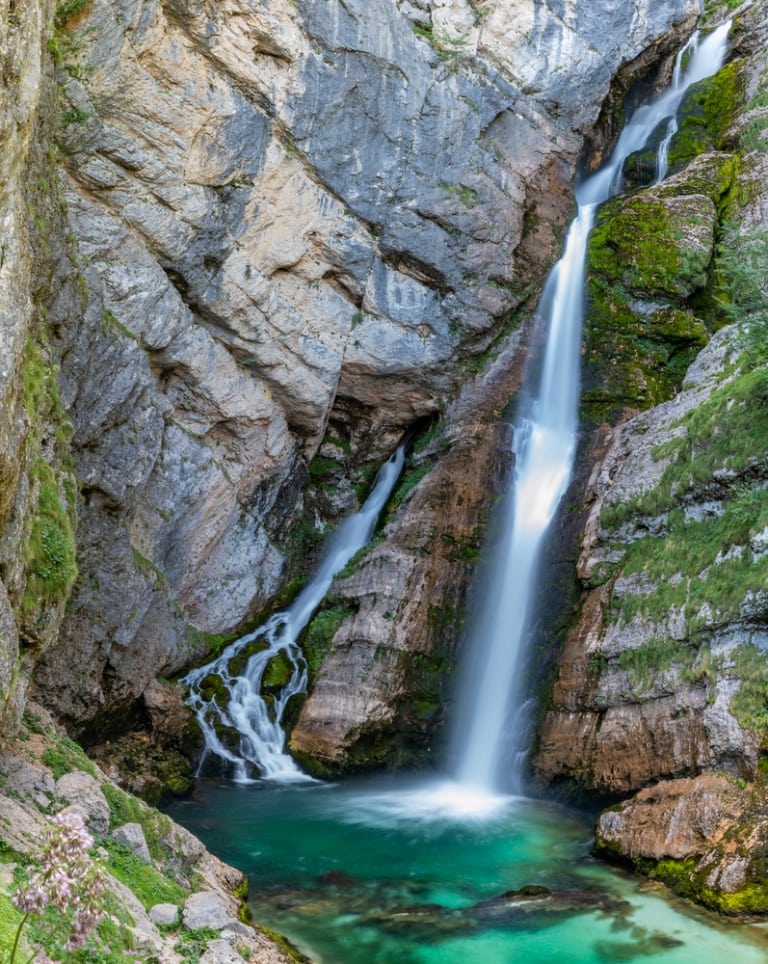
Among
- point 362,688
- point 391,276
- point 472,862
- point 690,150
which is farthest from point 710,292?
point 472,862

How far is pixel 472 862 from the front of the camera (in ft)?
38.8

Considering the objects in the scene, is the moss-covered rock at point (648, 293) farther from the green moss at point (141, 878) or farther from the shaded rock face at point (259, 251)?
the green moss at point (141, 878)

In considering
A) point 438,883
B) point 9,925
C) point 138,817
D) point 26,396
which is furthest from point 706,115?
point 9,925

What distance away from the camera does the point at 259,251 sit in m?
18.5

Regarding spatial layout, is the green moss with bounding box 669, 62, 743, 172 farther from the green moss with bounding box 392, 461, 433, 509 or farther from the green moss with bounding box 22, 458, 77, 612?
the green moss with bounding box 22, 458, 77, 612

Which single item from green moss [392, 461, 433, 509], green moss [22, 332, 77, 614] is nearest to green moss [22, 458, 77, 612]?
green moss [22, 332, 77, 614]

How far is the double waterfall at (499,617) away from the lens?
1582 centimetres

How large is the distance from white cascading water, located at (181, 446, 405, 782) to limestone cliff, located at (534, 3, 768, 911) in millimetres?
5305

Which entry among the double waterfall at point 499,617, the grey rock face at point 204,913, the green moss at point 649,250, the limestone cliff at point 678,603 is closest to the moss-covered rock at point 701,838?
the limestone cliff at point 678,603

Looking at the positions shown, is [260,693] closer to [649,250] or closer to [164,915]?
[164,915]

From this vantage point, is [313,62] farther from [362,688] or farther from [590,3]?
[362,688]

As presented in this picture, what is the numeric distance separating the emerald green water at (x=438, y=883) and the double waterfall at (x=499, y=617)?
0.96 meters

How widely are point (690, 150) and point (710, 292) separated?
5522 millimetres

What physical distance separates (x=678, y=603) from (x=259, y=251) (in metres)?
11.2
